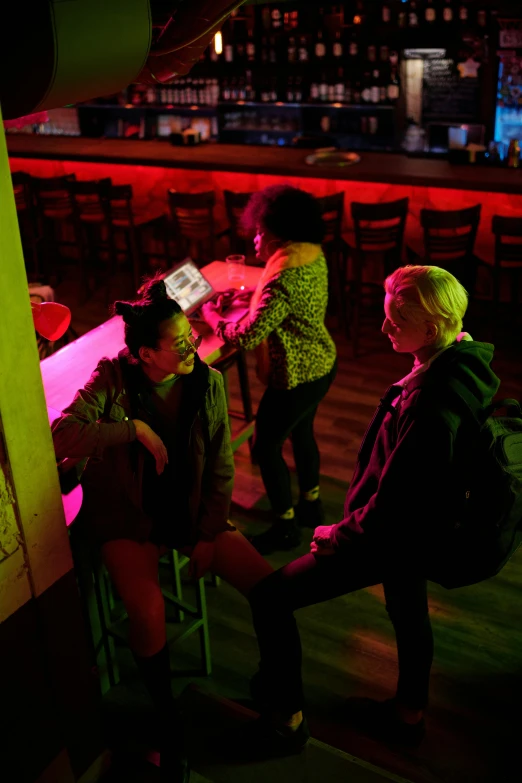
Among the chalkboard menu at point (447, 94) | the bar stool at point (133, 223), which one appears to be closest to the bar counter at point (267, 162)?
the bar stool at point (133, 223)

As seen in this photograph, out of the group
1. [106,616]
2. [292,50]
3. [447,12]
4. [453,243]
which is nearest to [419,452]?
[106,616]

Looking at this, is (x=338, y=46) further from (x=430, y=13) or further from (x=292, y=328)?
(x=292, y=328)

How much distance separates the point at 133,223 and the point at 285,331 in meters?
3.90

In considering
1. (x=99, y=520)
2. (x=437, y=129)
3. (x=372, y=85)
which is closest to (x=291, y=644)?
(x=99, y=520)

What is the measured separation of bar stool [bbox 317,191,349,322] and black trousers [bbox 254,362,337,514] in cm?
259

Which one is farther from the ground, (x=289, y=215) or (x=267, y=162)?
(x=289, y=215)

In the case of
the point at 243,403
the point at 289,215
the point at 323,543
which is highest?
the point at 289,215

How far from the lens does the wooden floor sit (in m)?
2.46

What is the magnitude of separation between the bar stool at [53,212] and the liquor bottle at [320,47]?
3.50 meters

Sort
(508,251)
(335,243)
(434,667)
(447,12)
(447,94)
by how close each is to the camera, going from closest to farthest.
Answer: (434,667) → (508,251) → (335,243) → (447,12) → (447,94)

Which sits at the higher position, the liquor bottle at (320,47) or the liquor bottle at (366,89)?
the liquor bottle at (320,47)

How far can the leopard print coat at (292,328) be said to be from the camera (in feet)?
9.77

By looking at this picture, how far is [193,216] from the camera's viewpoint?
247 inches

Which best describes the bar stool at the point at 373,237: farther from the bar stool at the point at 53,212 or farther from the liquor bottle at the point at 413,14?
the liquor bottle at the point at 413,14
